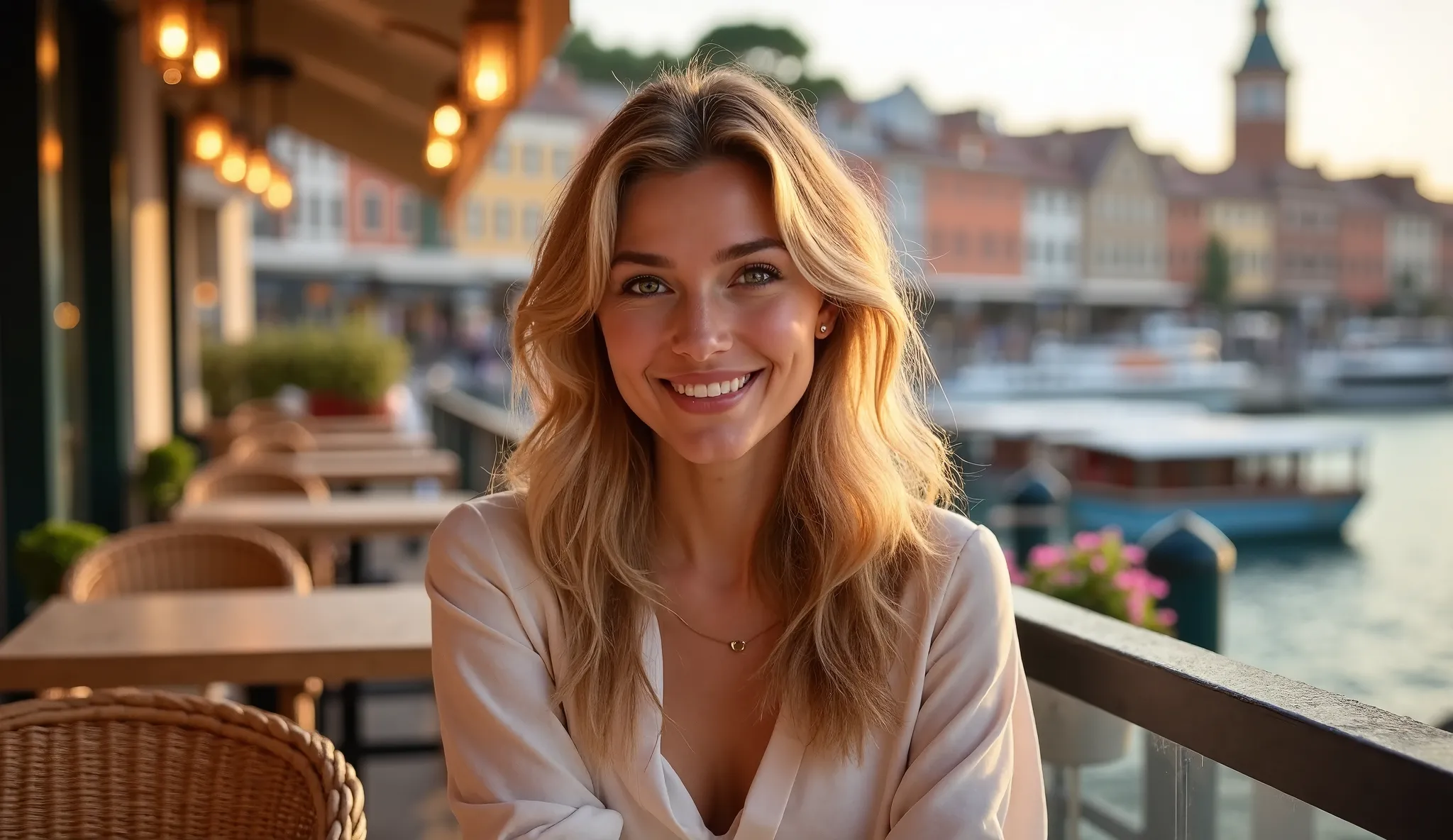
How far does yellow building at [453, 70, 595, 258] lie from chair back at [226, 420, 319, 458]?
40378 mm

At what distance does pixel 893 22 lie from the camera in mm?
82188

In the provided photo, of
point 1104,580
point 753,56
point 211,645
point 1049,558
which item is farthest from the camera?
point 753,56

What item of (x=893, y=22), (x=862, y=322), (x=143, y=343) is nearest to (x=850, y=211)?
(x=862, y=322)

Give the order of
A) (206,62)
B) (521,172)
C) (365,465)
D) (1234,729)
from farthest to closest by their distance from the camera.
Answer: (521,172) < (365,465) < (206,62) < (1234,729)

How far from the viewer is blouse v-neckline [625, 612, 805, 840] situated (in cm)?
147

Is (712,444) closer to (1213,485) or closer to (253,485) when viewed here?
(253,485)

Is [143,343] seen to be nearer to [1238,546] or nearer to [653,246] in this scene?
[653,246]

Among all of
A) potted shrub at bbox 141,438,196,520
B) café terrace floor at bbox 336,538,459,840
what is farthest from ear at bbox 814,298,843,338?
potted shrub at bbox 141,438,196,520

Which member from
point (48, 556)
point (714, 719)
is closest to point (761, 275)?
point (714, 719)

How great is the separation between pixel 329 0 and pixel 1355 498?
21959 mm

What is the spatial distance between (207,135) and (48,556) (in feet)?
7.58

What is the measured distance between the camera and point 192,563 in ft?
11.2

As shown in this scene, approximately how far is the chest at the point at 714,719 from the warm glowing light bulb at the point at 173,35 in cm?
265

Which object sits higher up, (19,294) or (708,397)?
(19,294)
